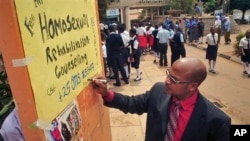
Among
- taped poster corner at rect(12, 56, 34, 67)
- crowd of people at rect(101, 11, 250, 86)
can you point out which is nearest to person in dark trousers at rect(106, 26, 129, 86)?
crowd of people at rect(101, 11, 250, 86)

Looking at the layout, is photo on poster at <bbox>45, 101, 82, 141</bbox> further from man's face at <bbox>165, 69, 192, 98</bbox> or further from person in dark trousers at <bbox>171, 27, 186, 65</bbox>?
person in dark trousers at <bbox>171, 27, 186, 65</bbox>

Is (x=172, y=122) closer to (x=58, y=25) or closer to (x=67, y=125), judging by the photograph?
(x=67, y=125)

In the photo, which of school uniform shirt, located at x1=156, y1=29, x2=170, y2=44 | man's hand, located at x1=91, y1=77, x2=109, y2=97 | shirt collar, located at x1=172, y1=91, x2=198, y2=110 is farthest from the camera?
school uniform shirt, located at x1=156, y1=29, x2=170, y2=44

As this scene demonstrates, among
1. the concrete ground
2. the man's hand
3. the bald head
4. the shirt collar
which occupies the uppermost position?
the bald head

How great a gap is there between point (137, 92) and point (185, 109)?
576 cm

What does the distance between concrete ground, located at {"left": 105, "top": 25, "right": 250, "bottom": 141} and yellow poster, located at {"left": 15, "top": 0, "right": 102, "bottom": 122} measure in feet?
10.6

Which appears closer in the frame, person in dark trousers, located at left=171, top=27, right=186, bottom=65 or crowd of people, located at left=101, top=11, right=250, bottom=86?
crowd of people, located at left=101, top=11, right=250, bottom=86

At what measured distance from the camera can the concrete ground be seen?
5184 mm

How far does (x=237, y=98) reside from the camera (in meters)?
7.18

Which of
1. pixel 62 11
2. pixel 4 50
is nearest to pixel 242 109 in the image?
pixel 62 11

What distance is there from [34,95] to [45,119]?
15cm

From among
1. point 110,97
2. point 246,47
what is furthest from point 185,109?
point 246,47

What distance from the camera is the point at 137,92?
306 inches

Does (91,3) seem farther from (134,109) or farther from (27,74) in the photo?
(27,74)
